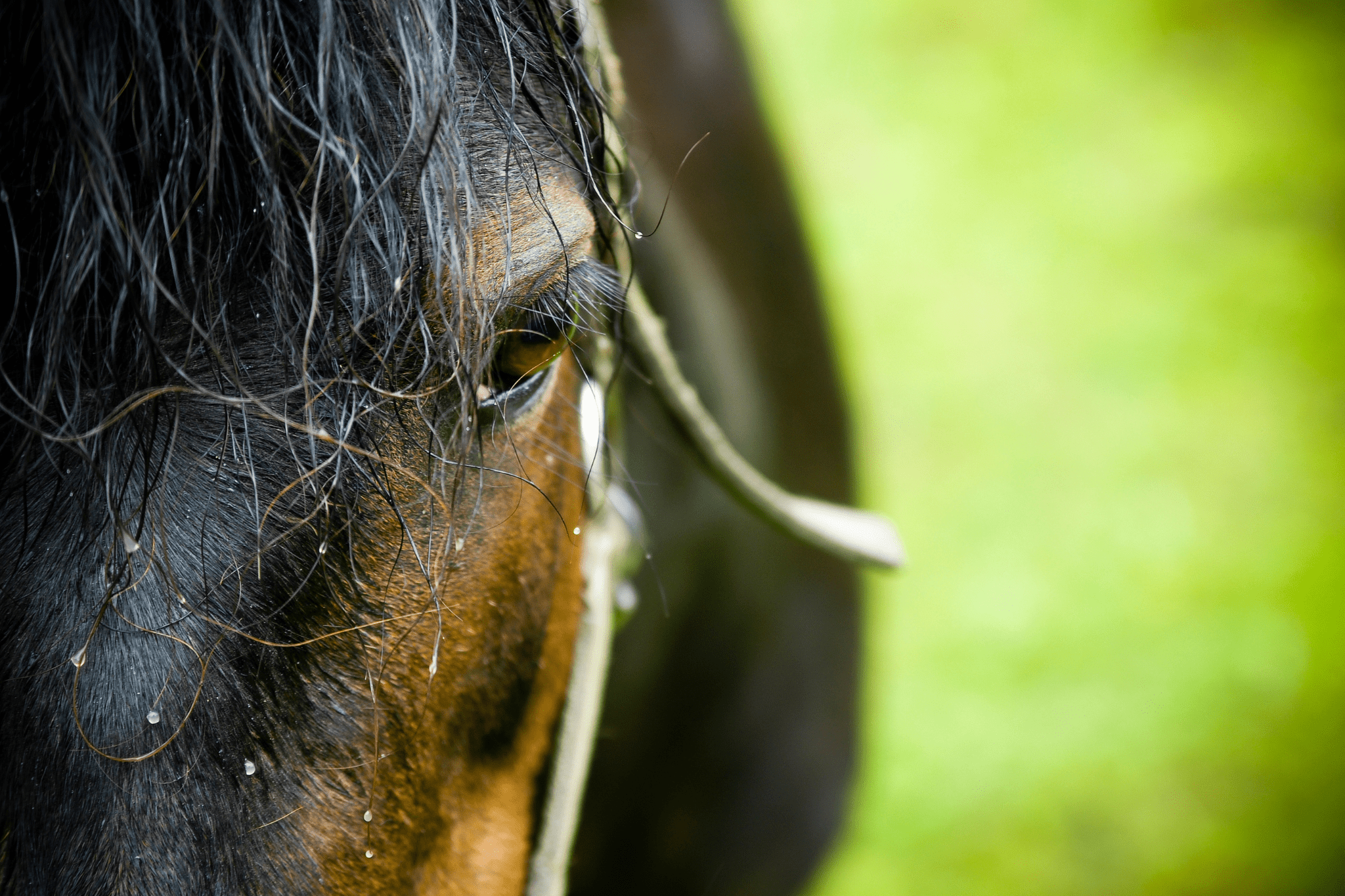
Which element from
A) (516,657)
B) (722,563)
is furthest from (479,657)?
(722,563)

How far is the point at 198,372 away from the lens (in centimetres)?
41

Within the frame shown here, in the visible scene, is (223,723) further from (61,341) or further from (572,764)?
(572,764)

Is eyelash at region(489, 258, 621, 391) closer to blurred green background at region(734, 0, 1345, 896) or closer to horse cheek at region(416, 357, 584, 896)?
horse cheek at region(416, 357, 584, 896)

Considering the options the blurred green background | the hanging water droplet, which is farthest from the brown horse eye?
the blurred green background

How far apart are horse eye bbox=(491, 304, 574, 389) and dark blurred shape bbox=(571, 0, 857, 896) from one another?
0.97 feet

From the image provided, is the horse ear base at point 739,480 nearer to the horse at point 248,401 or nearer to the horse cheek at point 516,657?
the horse cheek at point 516,657

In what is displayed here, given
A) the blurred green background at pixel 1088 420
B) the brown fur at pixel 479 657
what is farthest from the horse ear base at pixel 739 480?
the blurred green background at pixel 1088 420

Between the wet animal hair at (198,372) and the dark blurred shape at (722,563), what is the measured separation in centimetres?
40

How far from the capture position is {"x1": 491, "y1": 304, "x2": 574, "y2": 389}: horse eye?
50 centimetres

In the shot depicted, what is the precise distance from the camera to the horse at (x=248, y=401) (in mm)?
372

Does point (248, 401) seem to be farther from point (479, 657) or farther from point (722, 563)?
point (722, 563)

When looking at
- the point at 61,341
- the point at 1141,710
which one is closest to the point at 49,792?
the point at 61,341

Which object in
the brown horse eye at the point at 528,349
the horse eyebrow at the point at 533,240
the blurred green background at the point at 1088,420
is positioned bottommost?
the blurred green background at the point at 1088,420

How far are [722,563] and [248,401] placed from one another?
0.68m
